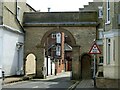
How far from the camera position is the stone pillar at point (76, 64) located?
144 ft

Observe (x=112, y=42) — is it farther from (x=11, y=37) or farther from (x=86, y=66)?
(x=86, y=66)

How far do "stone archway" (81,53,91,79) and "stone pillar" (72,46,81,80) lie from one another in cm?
118

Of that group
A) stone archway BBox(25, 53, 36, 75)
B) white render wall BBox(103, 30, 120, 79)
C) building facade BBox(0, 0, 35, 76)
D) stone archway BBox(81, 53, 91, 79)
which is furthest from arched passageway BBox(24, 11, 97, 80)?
white render wall BBox(103, 30, 120, 79)

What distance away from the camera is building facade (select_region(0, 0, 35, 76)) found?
36562 mm

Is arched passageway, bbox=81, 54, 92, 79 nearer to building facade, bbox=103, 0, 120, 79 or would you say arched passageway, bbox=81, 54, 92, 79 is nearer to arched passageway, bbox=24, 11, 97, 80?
arched passageway, bbox=24, 11, 97, 80

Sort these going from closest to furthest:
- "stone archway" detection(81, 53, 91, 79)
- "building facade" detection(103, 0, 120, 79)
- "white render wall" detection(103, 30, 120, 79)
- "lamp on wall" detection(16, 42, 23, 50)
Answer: "white render wall" detection(103, 30, 120, 79)
"building facade" detection(103, 0, 120, 79)
"lamp on wall" detection(16, 42, 23, 50)
"stone archway" detection(81, 53, 91, 79)

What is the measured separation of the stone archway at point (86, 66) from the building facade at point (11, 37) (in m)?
8.19

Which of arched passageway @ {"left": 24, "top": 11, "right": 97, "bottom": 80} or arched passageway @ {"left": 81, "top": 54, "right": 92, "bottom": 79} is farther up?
arched passageway @ {"left": 24, "top": 11, "right": 97, "bottom": 80}

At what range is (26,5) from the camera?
50.2 metres

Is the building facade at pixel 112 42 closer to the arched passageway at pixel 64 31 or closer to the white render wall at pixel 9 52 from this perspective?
the white render wall at pixel 9 52

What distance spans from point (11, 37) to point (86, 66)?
1165 cm

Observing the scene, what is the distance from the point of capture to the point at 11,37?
39.9 metres

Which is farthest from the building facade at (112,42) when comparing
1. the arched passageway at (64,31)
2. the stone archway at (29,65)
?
the stone archway at (29,65)

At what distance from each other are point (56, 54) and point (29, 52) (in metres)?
38.3
